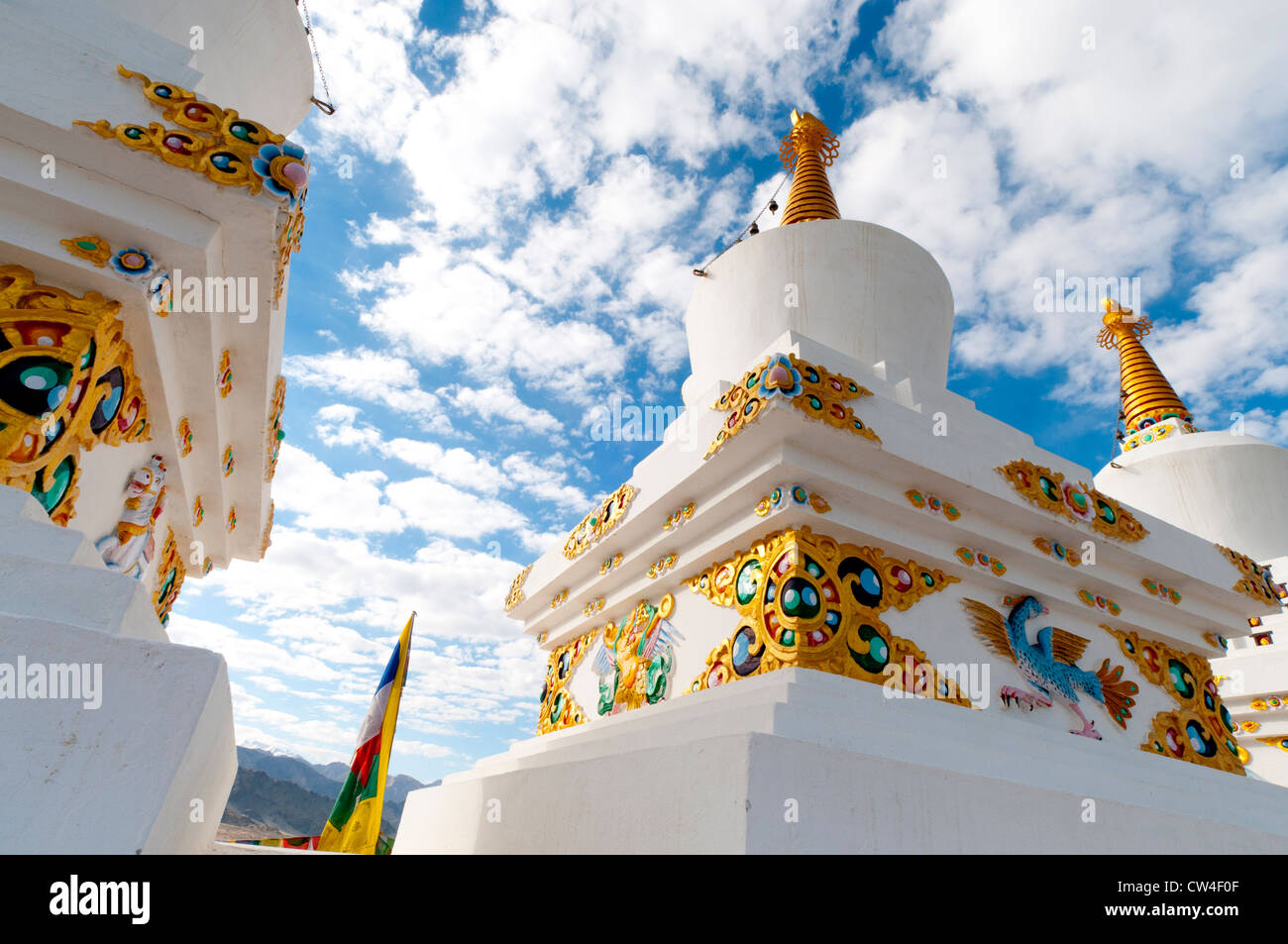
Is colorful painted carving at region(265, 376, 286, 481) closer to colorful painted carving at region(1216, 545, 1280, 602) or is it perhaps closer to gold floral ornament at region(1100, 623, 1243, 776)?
gold floral ornament at region(1100, 623, 1243, 776)

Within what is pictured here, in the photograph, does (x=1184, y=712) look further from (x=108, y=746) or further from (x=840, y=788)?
(x=108, y=746)

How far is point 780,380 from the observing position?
13.0 feet

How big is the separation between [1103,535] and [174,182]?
600 cm

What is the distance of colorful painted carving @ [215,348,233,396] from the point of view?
4.71m

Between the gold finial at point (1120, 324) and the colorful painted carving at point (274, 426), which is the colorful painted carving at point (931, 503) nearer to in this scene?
the colorful painted carving at point (274, 426)

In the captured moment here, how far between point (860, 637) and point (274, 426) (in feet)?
16.3

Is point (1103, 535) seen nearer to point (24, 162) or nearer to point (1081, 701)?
point (1081, 701)

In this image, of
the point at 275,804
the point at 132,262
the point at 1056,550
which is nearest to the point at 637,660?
the point at 1056,550

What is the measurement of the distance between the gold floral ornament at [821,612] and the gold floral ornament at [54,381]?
3.47 metres

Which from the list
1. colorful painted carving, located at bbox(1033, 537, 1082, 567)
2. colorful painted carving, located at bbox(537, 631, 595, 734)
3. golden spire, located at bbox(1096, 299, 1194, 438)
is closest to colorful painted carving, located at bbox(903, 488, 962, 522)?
colorful painted carving, located at bbox(1033, 537, 1082, 567)

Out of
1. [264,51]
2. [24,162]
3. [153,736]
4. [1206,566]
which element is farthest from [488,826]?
[264,51]

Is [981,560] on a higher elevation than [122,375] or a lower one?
lower

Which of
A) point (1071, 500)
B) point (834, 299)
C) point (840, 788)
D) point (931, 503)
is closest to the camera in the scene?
point (840, 788)

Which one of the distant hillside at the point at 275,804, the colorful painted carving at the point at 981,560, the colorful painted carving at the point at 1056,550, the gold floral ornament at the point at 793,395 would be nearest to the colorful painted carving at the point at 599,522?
the gold floral ornament at the point at 793,395
